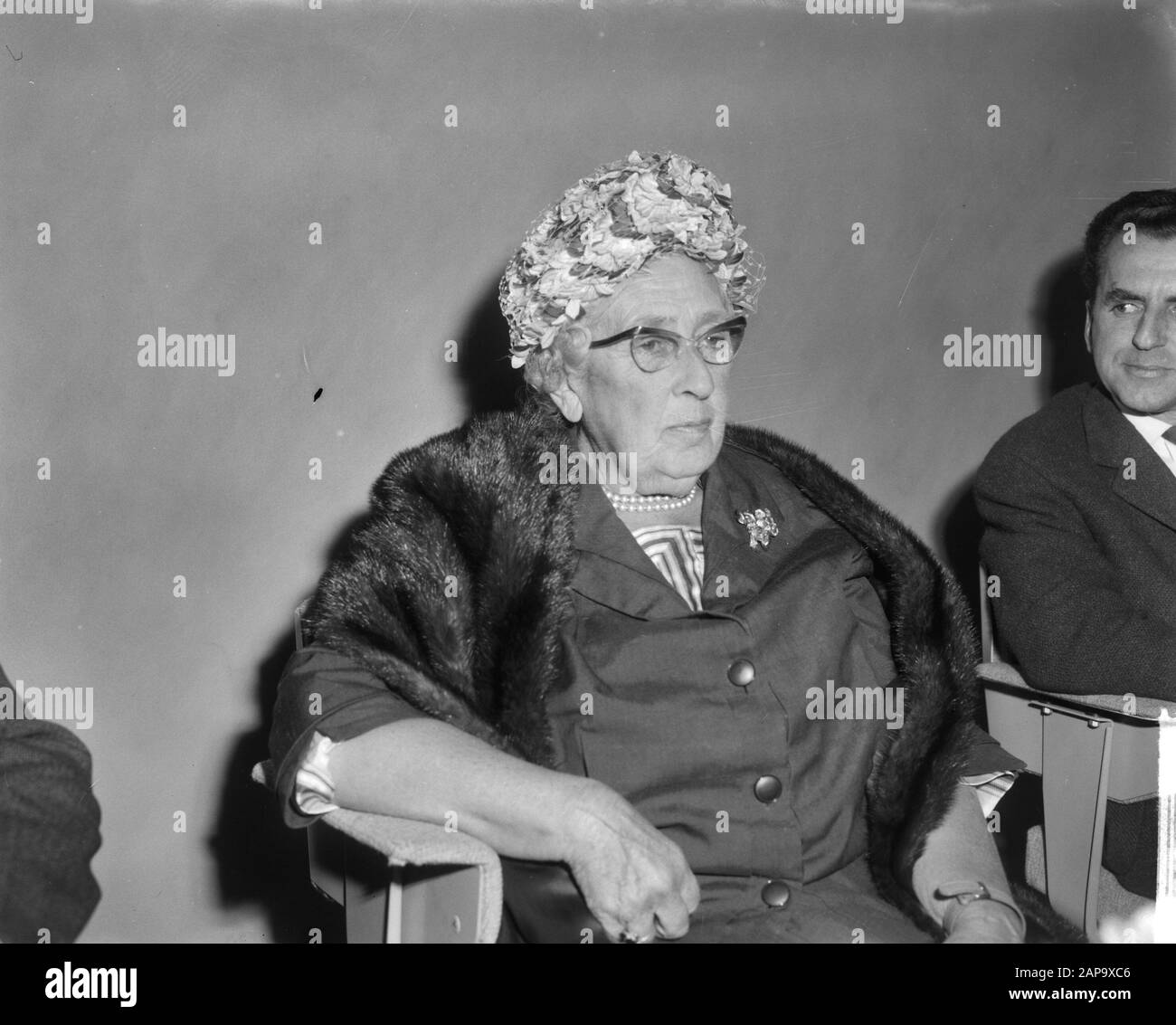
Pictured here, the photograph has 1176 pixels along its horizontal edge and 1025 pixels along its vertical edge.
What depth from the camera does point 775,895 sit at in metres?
2.07

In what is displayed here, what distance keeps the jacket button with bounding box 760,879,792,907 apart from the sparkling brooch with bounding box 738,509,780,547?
2.02ft

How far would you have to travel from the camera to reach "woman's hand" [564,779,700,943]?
1.89 meters

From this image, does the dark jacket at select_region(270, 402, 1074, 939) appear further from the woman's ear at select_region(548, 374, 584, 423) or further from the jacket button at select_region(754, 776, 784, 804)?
the jacket button at select_region(754, 776, 784, 804)

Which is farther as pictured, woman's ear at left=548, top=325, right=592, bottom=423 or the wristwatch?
woman's ear at left=548, top=325, right=592, bottom=423

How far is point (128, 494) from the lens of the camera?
3068 millimetres

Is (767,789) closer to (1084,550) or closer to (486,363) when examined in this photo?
(1084,550)

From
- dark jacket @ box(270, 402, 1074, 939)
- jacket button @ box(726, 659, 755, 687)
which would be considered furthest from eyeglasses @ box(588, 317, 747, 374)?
jacket button @ box(726, 659, 755, 687)

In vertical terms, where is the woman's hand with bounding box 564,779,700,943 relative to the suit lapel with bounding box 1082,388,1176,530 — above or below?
below

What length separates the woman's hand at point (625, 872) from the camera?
1.89 metres

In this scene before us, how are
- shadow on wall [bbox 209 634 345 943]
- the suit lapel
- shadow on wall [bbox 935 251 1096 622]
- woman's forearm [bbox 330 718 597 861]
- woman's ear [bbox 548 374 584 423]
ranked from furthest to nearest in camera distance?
shadow on wall [bbox 935 251 1096 622], shadow on wall [bbox 209 634 345 943], the suit lapel, woman's ear [bbox 548 374 584 423], woman's forearm [bbox 330 718 597 861]

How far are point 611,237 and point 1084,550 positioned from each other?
1.20m

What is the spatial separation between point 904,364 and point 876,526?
50.3 inches

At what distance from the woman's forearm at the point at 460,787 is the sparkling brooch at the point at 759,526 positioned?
0.65 m
